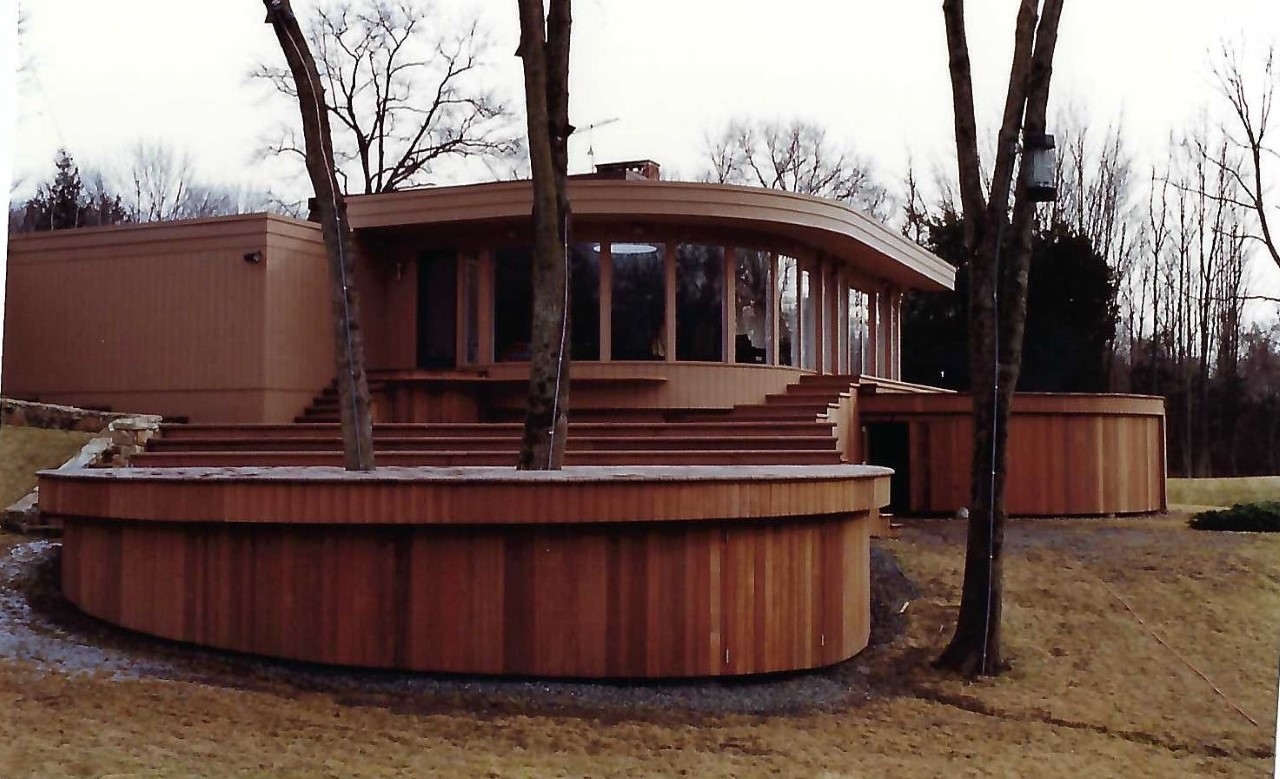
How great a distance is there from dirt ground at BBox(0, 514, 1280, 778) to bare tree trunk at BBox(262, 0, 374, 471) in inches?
54.9

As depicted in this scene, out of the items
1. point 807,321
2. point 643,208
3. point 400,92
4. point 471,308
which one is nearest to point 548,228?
point 643,208

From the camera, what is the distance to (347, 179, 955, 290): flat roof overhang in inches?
382

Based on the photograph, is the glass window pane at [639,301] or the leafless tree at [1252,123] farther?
the glass window pane at [639,301]

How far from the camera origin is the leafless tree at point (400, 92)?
11922 millimetres

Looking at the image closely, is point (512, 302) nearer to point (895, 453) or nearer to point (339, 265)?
point (895, 453)

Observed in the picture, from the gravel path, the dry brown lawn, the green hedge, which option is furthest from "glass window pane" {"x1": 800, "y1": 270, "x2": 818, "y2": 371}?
the dry brown lawn

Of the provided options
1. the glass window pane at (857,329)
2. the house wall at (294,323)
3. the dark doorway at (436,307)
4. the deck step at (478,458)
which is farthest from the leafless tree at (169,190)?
the glass window pane at (857,329)

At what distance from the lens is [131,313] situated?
9367mm

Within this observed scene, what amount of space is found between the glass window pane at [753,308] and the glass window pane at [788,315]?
0.21 m

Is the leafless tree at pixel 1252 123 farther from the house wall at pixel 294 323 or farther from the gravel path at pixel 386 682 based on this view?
the house wall at pixel 294 323

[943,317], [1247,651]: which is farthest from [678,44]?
[943,317]

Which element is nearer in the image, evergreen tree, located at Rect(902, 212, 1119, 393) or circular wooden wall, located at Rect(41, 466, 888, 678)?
circular wooden wall, located at Rect(41, 466, 888, 678)

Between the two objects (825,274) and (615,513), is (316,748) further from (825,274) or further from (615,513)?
(825,274)

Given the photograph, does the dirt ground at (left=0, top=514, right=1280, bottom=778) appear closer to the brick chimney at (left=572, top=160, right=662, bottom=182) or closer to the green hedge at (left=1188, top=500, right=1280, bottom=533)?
the green hedge at (left=1188, top=500, right=1280, bottom=533)
